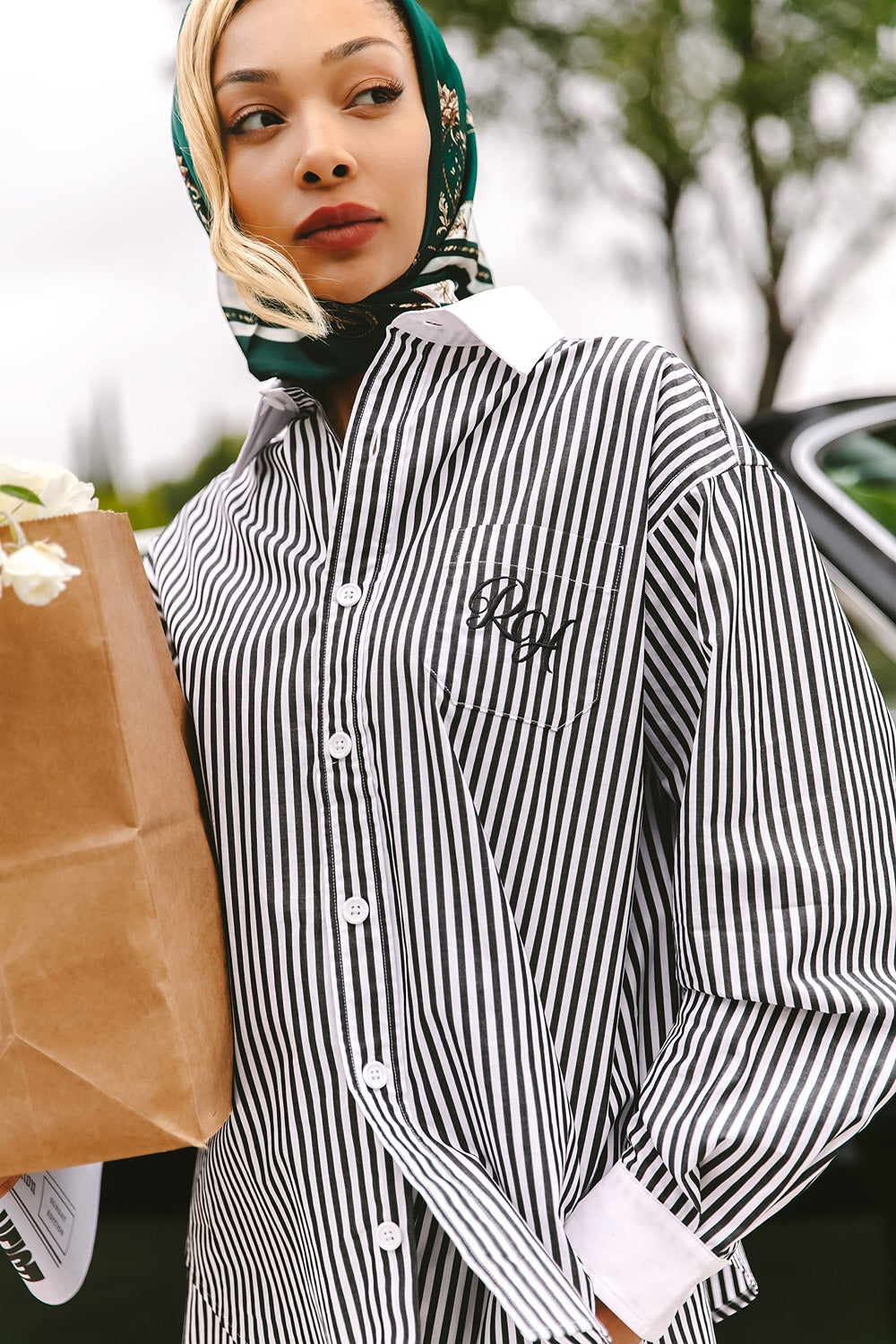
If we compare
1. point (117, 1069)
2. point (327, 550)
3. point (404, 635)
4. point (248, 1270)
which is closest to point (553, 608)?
point (404, 635)

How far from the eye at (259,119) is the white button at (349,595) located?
0.51m

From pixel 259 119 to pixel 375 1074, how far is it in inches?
38.0

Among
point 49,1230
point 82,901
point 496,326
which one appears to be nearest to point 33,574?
point 82,901

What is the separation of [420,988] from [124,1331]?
1000 mm

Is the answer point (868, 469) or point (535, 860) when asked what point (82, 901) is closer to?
point (535, 860)

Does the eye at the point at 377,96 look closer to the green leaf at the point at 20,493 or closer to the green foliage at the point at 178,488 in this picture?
the green leaf at the point at 20,493

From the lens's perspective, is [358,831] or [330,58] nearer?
[358,831]

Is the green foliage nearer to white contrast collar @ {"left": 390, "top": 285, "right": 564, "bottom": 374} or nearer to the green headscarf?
the green headscarf

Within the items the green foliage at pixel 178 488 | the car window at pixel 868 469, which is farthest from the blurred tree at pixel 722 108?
the car window at pixel 868 469

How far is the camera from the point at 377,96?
129cm

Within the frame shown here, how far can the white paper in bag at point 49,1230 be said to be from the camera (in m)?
1.24

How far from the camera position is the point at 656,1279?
3.46 feet

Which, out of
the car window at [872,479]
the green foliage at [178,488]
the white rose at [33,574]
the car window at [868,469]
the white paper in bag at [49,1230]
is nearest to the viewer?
the white rose at [33,574]

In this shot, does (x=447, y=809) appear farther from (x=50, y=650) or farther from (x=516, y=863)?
(x=50, y=650)
